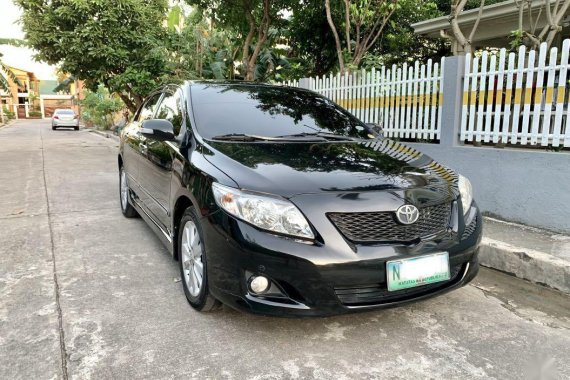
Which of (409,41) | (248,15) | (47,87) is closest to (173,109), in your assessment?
(248,15)

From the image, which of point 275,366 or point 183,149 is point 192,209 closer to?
point 183,149

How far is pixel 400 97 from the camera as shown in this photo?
19.6 feet

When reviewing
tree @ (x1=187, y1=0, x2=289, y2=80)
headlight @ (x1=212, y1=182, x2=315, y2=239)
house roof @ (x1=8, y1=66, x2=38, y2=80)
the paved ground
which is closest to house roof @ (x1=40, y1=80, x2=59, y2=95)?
house roof @ (x1=8, y1=66, x2=38, y2=80)

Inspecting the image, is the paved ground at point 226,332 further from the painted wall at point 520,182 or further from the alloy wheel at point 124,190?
the alloy wheel at point 124,190

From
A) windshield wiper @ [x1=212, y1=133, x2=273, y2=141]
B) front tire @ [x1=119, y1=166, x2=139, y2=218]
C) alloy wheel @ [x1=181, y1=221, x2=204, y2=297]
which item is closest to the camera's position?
alloy wheel @ [x1=181, y1=221, x2=204, y2=297]

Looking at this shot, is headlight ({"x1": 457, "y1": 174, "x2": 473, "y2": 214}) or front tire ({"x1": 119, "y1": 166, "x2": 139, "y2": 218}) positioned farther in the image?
front tire ({"x1": 119, "y1": 166, "x2": 139, "y2": 218})

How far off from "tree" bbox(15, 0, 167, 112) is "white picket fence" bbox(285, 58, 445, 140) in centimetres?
652

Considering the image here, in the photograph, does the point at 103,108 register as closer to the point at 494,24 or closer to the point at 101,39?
the point at 101,39

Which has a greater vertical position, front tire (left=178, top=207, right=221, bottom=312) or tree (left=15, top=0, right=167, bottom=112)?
tree (left=15, top=0, right=167, bottom=112)

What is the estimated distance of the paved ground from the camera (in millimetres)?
2373

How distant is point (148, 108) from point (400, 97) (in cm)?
320

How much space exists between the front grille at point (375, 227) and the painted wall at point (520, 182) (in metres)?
2.51

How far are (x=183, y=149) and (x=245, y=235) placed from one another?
3.64 ft

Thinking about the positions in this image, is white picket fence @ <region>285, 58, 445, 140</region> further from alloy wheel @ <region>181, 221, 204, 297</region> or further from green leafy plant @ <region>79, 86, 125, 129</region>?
green leafy plant @ <region>79, 86, 125, 129</region>
